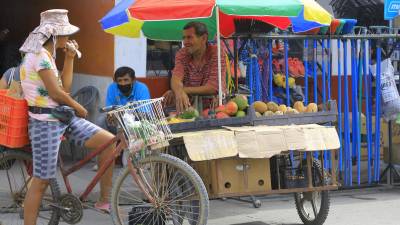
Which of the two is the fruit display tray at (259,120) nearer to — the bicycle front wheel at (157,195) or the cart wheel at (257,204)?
the bicycle front wheel at (157,195)

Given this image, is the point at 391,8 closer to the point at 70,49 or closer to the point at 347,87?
the point at 347,87

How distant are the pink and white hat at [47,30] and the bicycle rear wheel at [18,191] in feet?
3.21

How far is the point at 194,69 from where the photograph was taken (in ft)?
20.7

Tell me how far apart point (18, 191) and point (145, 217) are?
1.29 m

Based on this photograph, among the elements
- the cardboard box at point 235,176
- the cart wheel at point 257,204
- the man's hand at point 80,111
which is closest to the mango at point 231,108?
the cardboard box at point 235,176

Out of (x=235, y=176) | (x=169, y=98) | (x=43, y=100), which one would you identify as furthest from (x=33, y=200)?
(x=169, y=98)

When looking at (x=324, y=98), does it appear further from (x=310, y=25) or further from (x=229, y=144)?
(x=229, y=144)

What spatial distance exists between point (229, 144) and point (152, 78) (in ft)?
14.2

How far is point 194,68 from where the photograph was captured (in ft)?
20.7

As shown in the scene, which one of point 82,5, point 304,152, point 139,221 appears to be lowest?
point 139,221

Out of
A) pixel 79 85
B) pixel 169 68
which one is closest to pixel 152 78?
pixel 169 68

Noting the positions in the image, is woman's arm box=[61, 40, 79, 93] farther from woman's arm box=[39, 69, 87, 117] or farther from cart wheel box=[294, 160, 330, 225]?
cart wheel box=[294, 160, 330, 225]

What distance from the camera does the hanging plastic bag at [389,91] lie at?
7.79m

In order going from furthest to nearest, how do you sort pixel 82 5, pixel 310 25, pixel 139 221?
pixel 82 5, pixel 310 25, pixel 139 221
